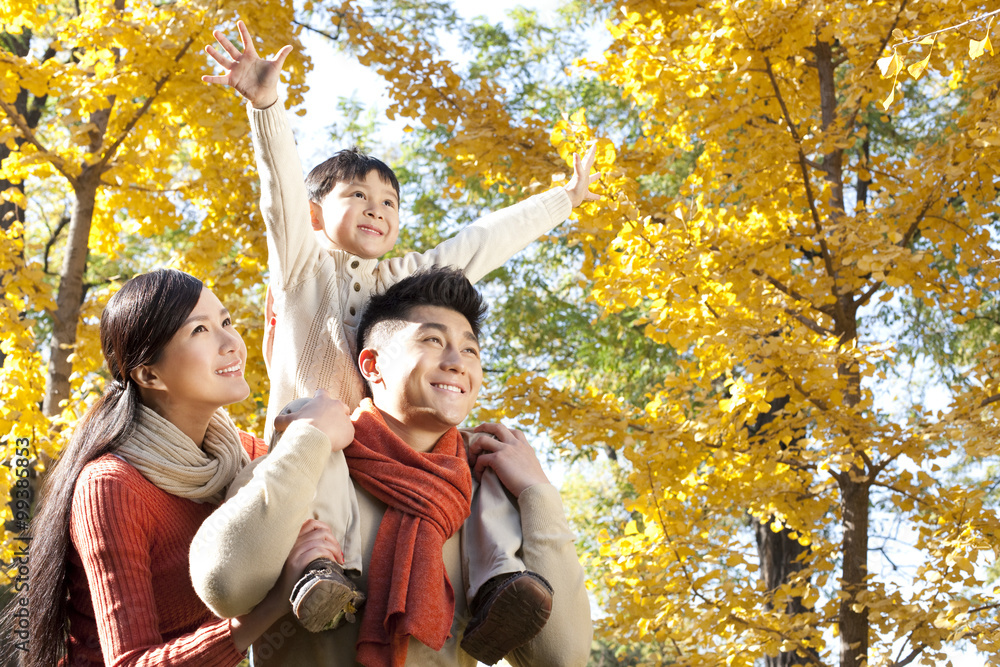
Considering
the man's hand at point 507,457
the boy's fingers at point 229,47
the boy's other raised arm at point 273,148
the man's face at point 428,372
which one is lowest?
the man's hand at point 507,457

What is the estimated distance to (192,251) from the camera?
463 cm

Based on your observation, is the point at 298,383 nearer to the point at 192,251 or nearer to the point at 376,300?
the point at 376,300

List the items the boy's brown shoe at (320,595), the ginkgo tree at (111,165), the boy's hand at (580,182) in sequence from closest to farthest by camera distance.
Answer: the boy's brown shoe at (320,595) → the boy's hand at (580,182) → the ginkgo tree at (111,165)

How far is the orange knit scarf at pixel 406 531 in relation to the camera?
5.41 ft

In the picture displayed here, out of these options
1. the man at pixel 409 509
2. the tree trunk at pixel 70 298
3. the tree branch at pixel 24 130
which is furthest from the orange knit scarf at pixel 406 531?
the tree trunk at pixel 70 298

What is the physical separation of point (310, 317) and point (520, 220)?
0.72 metres

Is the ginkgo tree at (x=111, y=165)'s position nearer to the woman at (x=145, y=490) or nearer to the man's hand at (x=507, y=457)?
the woman at (x=145, y=490)

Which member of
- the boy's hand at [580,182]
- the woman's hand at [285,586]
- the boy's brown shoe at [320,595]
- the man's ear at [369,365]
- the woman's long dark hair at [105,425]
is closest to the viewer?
the boy's brown shoe at [320,595]

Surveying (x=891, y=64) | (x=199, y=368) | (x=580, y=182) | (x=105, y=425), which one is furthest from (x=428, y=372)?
(x=891, y=64)

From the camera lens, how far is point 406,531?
1750mm

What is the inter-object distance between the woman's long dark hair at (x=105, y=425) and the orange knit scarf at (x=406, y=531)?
0.46 metres

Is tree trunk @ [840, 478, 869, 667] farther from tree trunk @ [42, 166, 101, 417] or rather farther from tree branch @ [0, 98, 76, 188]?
→ tree branch @ [0, 98, 76, 188]

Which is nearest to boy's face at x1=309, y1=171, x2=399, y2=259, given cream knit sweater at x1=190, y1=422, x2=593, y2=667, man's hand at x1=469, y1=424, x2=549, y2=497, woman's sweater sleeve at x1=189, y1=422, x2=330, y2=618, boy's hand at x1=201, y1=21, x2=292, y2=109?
boy's hand at x1=201, y1=21, x2=292, y2=109

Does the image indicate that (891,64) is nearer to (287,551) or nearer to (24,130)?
(287,551)
